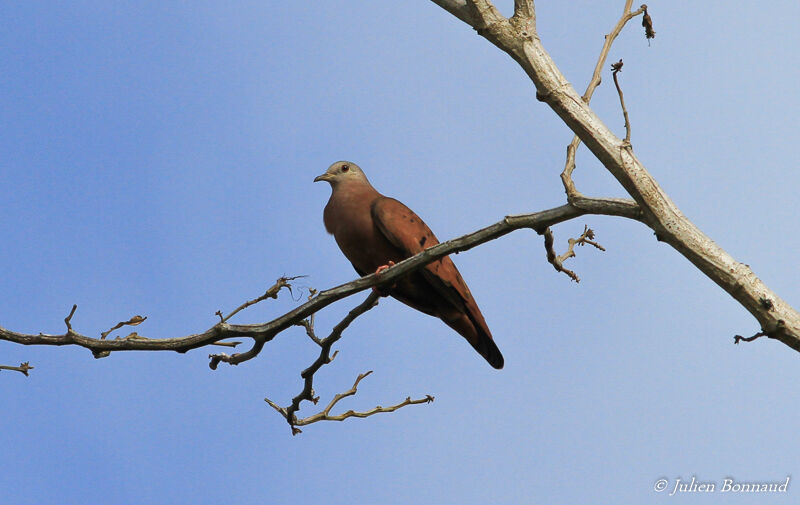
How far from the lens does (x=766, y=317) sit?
121 inches

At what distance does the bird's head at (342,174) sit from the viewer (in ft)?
18.5

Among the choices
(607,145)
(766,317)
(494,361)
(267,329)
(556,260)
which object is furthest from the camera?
(494,361)

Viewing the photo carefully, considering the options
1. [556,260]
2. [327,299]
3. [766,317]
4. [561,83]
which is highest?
[561,83]

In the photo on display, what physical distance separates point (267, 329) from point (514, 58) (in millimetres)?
1647

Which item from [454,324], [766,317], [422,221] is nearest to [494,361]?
[454,324]

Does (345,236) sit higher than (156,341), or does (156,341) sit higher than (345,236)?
(345,236)

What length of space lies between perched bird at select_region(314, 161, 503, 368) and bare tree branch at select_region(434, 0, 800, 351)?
5.01ft

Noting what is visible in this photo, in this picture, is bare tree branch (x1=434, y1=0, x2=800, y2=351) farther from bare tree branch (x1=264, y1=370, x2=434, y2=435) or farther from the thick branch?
bare tree branch (x1=264, y1=370, x2=434, y2=435)

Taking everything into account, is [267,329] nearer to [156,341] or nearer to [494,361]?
[156,341]

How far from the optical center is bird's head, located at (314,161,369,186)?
562cm

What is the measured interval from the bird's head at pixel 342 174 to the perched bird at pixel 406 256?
0.40 metres

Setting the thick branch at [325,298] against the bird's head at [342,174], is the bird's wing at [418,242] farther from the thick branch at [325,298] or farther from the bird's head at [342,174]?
the thick branch at [325,298]

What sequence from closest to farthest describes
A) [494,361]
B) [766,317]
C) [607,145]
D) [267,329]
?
[766,317] → [607,145] → [267,329] → [494,361]

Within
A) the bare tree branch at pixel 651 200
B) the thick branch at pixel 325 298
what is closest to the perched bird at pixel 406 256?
the thick branch at pixel 325 298
